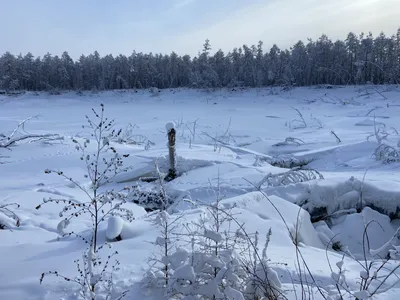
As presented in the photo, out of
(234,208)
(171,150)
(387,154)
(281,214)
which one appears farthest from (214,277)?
(387,154)

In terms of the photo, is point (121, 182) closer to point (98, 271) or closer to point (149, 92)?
point (98, 271)

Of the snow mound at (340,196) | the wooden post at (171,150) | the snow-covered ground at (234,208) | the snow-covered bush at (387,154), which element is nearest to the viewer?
the snow-covered ground at (234,208)

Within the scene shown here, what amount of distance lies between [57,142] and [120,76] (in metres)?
42.5

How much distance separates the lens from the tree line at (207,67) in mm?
40719

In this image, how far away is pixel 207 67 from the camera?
148 feet

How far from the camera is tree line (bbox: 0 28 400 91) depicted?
40.7m

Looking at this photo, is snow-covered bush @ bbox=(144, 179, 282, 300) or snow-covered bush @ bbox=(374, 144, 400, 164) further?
snow-covered bush @ bbox=(374, 144, 400, 164)

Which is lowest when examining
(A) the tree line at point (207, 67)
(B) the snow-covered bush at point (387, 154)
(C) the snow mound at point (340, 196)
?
(C) the snow mound at point (340, 196)

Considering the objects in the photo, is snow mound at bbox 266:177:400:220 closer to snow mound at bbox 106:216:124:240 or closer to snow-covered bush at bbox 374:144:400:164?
snow-covered bush at bbox 374:144:400:164

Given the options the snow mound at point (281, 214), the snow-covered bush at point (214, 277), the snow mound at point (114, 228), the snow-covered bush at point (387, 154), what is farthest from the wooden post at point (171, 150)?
the snow-covered bush at point (387, 154)

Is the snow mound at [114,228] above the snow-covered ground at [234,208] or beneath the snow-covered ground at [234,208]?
above

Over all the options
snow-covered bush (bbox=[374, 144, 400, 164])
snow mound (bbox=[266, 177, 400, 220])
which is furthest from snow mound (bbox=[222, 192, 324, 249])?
snow-covered bush (bbox=[374, 144, 400, 164])

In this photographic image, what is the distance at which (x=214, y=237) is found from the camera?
2180 millimetres

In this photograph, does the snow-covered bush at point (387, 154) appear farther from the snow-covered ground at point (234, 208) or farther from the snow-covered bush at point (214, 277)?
the snow-covered bush at point (214, 277)
